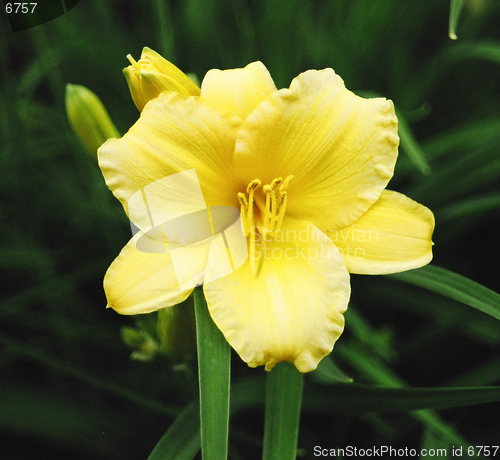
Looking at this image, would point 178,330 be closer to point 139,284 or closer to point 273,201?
point 139,284

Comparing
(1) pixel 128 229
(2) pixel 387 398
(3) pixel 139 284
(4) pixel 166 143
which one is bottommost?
(2) pixel 387 398

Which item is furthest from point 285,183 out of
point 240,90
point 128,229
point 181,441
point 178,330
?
point 128,229

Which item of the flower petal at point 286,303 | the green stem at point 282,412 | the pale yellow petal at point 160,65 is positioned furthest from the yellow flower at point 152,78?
the green stem at point 282,412

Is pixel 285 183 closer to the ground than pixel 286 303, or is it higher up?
higher up

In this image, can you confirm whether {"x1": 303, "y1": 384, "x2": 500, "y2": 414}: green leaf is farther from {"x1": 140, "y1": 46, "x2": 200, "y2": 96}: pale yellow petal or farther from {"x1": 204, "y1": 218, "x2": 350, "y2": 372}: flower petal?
{"x1": 140, "y1": 46, "x2": 200, "y2": 96}: pale yellow petal

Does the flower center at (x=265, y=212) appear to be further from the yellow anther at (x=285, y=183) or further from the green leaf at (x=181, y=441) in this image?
the green leaf at (x=181, y=441)
